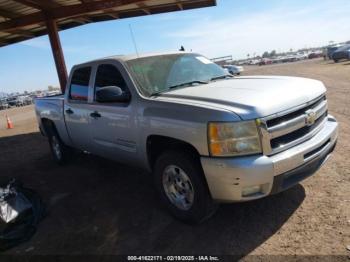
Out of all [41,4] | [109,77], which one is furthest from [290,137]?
[41,4]

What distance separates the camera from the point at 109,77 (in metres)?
4.80

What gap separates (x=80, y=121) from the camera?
18.1ft

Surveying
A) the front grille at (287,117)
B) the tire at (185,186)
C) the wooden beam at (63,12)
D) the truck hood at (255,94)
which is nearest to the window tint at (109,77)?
the truck hood at (255,94)

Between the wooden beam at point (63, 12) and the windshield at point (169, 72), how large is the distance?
716 cm

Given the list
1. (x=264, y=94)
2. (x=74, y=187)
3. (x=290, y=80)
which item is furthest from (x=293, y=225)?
(x=74, y=187)

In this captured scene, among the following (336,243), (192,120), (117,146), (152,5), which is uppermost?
(152,5)

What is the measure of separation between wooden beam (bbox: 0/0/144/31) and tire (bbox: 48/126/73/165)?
6144 mm

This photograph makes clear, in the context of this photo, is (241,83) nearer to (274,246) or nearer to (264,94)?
(264,94)

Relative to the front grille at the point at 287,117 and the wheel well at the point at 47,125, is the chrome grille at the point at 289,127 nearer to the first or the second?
the front grille at the point at 287,117

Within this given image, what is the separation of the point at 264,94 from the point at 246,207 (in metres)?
1.41

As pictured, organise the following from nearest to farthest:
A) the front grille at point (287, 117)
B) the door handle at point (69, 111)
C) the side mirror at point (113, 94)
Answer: the front grille at point (287, 117), the side mirror at point (113, 94), the door handle at point (69, 111)

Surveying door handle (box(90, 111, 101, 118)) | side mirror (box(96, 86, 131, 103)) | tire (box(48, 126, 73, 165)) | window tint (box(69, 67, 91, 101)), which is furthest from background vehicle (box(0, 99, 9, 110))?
side mirror (box(96, 86, 131, 103))

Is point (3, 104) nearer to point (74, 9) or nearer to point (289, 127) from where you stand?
point (74, 9)

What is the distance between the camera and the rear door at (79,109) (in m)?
5.32
